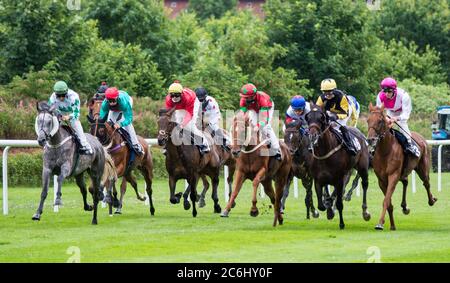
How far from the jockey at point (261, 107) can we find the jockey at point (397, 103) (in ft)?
5.41

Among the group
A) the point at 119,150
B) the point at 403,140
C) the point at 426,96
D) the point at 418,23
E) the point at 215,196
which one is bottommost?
the point at 215,196

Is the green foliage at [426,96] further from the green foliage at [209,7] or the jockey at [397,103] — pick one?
the green foliage at [209,7]

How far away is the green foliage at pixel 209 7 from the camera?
91938 millimetres

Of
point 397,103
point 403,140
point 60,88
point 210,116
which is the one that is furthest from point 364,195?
point 60,88

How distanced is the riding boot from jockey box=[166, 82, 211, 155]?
8.64ft

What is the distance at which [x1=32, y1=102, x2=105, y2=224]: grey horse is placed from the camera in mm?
17422

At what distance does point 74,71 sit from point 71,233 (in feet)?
62.6

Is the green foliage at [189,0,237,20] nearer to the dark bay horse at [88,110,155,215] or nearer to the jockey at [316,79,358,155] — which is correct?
the dark bay horse at [88,110,155,215]

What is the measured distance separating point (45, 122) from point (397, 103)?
5077 mm

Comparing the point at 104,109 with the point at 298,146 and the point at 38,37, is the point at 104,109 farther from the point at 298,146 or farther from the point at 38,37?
the point at 38,37

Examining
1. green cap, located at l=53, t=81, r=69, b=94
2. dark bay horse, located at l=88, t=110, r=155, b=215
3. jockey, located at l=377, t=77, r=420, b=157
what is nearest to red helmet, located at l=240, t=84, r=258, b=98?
jockey, located at l=377, t=77, r=420, b=157

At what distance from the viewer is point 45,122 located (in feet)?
57.2

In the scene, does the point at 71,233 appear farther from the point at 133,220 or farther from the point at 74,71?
the point at 74,71
